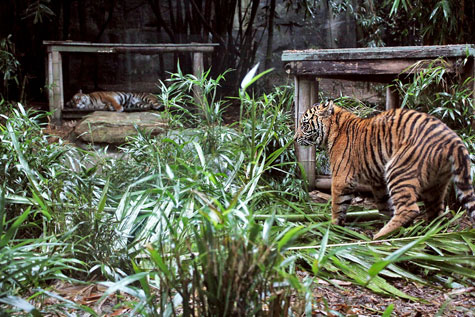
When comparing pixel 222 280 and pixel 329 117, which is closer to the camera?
pixel 222 280

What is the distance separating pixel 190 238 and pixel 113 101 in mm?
7924

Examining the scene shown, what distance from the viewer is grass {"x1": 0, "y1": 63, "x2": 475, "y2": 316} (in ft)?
6.13

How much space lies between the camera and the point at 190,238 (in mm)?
2721

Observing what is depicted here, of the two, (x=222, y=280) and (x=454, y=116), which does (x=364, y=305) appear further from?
(x=454, y=116)

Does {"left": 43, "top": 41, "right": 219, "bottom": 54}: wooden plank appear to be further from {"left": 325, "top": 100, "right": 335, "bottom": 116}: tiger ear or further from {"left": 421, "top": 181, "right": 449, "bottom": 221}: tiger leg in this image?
{"left": 421, "top": 181, "right": 449, "bottom": 221}: tiger leg

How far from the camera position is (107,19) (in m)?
11.2

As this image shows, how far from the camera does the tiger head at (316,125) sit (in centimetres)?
421

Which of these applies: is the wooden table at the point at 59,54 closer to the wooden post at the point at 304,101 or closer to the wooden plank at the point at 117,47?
the wooden plank at the point at 117,47

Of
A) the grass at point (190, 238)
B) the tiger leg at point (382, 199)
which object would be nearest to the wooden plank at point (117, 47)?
the grass at point (190, 238)

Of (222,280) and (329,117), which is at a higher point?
(329,117)

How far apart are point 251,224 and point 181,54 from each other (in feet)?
29.9

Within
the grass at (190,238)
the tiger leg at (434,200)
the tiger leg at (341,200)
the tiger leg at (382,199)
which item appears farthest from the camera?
the tiger leg at (382,199)

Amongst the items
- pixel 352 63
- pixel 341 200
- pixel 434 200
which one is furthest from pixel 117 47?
pixel 434 200

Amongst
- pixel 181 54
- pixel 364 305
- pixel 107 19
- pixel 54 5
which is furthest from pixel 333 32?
pixel 364 305
